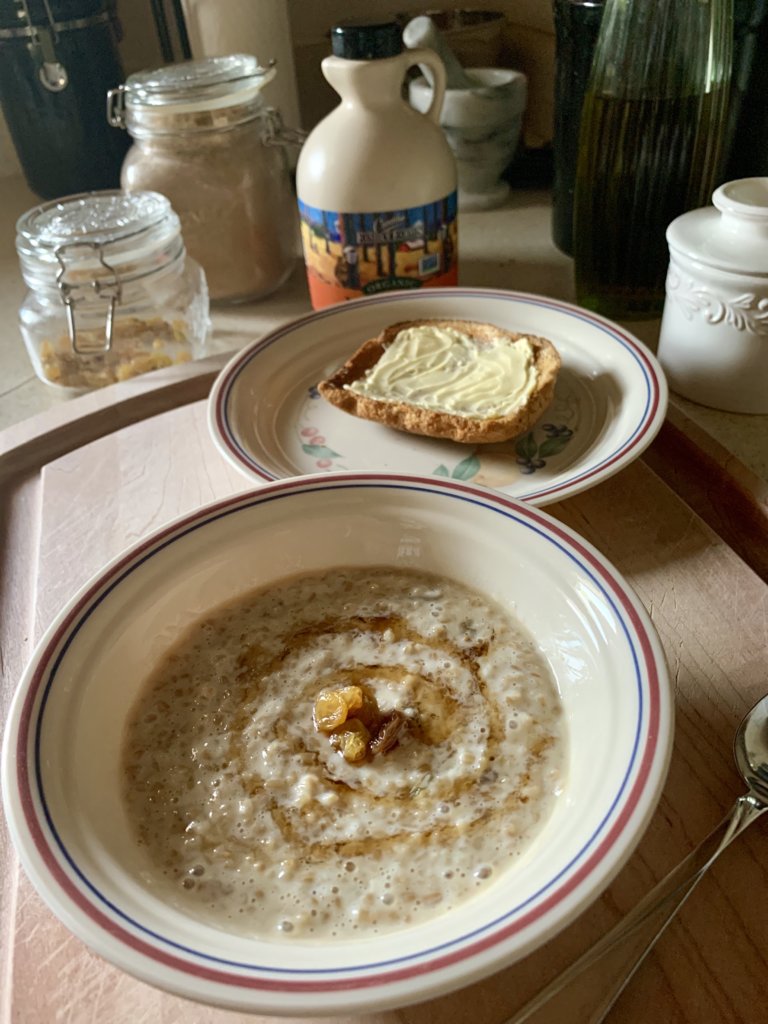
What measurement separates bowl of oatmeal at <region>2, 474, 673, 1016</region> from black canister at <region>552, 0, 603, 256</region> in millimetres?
820

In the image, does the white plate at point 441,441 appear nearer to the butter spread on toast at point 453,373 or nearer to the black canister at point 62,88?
the butter spread on toast at point 453,373

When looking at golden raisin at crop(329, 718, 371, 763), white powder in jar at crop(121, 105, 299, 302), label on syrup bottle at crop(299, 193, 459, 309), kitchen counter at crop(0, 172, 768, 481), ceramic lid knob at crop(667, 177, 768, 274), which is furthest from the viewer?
white powder in jar at crop(121, 105, 299, 302)

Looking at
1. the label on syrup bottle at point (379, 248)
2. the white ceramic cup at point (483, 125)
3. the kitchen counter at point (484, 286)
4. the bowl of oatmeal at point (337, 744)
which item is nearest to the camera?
the bowl of oatmeal at point (337, 744)

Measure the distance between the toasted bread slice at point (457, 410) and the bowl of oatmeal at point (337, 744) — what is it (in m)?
0.20

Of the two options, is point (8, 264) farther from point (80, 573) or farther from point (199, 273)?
point (80, 573)

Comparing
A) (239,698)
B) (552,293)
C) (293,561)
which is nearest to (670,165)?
(552,293)

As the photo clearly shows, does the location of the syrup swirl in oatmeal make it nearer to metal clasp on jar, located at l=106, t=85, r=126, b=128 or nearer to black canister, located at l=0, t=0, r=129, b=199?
metal clasp on jar, located at l=106, t=85, r=126, b=128

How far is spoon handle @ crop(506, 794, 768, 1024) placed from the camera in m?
0.46

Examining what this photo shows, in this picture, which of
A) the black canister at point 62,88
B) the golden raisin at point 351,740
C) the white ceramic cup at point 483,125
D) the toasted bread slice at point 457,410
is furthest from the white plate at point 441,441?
the black canister at point 62,88

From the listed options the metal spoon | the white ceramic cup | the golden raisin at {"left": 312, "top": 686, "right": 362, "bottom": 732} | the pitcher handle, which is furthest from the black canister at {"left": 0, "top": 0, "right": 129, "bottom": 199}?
the metal spoon

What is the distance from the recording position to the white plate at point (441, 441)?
82cm

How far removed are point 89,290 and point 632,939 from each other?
97 centimetres

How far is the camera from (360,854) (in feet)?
1.67

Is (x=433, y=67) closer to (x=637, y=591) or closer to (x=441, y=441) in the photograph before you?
(x=441, y=441)
